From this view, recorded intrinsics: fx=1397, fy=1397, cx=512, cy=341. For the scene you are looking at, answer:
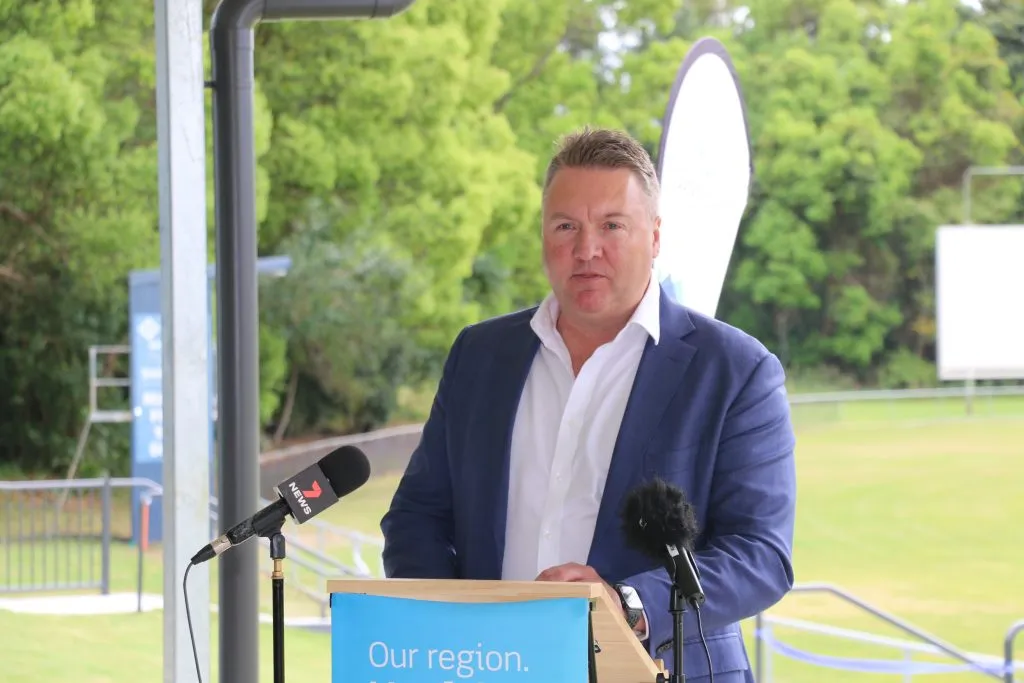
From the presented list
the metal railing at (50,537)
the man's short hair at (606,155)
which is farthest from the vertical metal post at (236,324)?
the metal railing at (50,537)

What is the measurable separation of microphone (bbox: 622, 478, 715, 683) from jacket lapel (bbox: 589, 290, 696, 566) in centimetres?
31

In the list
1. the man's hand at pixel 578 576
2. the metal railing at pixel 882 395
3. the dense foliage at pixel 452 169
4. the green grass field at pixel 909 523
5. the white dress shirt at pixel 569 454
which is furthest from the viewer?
the green grass field at pixel 909 523

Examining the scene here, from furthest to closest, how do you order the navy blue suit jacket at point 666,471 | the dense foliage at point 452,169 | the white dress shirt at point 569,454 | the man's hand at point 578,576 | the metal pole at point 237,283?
the dense foliage at point 452,169, the metal pole at point 237,283, the white dress shirt at point 569,454, the navy blue suit jacket at point 666,471, the man's hand at point 578,576

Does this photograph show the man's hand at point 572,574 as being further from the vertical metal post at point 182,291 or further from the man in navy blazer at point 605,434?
the vertical metal post at point 182,291

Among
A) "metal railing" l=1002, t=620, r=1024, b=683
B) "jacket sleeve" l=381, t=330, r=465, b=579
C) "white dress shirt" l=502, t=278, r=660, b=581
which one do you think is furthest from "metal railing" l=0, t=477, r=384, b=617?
"white dress shirt" l=502, t=278, r=660, b=581

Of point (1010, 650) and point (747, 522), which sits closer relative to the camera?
point (747, 522)

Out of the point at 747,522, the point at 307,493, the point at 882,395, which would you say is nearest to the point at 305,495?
the point at 307,493

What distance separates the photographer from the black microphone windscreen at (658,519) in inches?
61.8

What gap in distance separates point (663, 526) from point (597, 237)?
49 cm

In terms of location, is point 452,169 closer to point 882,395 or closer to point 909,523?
point 882,395

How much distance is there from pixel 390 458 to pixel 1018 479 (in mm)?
14590

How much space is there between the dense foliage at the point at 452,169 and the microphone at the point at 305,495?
31.4 feet

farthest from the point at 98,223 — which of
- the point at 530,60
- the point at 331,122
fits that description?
the point at 530,60

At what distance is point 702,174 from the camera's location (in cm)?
369
